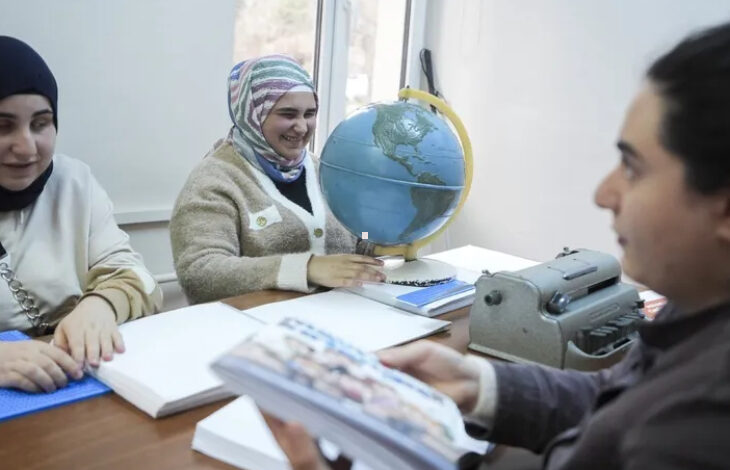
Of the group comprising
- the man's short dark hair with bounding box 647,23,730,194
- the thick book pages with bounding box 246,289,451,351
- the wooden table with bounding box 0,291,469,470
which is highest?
the man's short dark hair with bounding box 647,23,730,194

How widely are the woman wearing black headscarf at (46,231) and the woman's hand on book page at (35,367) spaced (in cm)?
15

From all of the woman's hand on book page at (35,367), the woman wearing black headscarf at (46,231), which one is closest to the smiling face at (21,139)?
the woman wearing black headscarf at (46,231)

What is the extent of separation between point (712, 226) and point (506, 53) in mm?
2484

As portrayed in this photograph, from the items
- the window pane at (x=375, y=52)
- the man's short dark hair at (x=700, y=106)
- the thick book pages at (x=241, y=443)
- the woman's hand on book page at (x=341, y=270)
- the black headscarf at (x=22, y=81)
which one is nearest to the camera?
the man's short dark hair at (x=700, y=106)

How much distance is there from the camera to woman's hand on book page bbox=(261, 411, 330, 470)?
0.62 metres

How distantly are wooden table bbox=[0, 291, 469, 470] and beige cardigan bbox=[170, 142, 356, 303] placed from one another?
0.57m

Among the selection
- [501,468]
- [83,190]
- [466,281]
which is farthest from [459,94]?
[501,468]

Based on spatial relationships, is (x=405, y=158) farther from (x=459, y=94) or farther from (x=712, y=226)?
(x=459, y=94)

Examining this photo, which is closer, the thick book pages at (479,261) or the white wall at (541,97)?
the thick book pages at (479,261)

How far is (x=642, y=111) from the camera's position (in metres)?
0.61

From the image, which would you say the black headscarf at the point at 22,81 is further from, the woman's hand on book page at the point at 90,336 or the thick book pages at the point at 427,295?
the thick book pages at the point at 427,295

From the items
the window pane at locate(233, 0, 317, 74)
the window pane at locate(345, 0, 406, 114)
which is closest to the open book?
the window pane at locate(233, 0, 317, 74)

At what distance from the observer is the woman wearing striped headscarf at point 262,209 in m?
1.47

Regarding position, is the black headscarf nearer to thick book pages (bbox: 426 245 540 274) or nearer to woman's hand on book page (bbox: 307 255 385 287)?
woman's hand on book page (bbox: 307 255 385 287)
